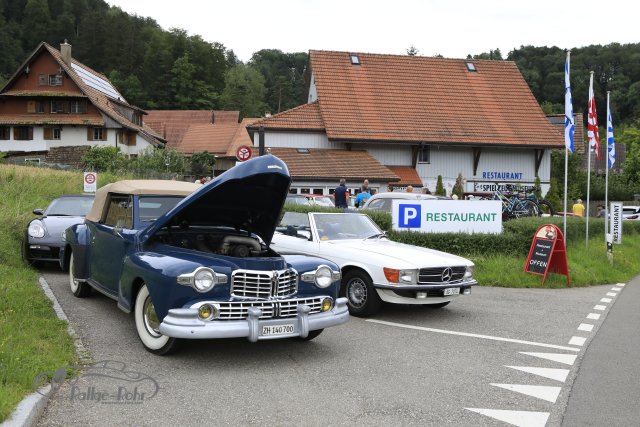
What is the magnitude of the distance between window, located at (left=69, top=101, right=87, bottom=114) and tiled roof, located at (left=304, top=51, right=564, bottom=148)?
78.8 feet

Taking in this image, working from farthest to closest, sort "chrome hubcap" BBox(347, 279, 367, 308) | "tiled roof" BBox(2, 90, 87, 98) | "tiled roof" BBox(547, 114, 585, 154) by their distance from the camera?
"tiled roof" BBox(2, 90, 87, 98) → "tiled roof" BBox(547, 114, 585, 154) → "chrome hubcap" BBox(347, 279, 367, 308)

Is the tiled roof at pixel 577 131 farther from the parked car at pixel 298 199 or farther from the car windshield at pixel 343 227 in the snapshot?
the car windshield at pixel 343 227

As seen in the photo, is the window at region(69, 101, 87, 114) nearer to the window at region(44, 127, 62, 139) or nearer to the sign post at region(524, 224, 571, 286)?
the window at region(44, 127, 62, 139)

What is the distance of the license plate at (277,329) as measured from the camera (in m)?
6.04

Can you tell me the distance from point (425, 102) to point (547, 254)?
26786 mm

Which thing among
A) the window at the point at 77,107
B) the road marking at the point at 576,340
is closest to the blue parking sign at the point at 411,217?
the road marking at the point at 576,340

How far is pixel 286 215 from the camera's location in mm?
11258

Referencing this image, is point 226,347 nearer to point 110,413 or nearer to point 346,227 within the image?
point 110,413

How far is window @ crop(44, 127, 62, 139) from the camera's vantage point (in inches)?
2121

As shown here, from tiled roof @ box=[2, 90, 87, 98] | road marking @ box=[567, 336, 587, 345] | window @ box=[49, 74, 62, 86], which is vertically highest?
window @ box=[49, 74, 62, 86]

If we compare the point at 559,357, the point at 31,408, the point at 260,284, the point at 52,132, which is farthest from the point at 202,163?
the point at 31,408

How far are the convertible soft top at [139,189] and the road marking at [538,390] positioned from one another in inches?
173

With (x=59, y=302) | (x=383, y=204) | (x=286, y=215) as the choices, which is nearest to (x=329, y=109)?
(x=383, y=204)

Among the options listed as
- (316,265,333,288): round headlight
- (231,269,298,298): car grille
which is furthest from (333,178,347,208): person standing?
(231,269,298,298): car grille
